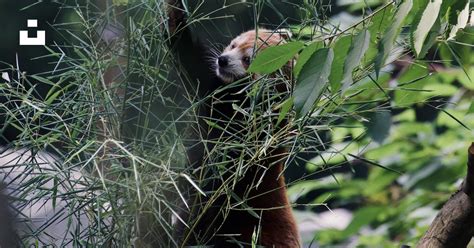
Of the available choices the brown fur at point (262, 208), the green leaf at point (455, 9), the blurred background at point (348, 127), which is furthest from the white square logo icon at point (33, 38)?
the green leaf at point (455, 9)

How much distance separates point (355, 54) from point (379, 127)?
3.69 ft

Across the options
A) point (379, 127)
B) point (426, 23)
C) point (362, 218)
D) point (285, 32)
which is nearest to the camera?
point (426, 23)

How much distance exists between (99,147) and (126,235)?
22 cm

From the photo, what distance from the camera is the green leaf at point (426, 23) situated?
43.4 inches

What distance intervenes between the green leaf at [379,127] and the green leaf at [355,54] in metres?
1.01

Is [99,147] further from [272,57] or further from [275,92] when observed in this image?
[272,57]

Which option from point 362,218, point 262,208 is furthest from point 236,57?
point 362,218

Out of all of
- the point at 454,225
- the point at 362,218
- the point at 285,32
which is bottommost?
the point at 362,218

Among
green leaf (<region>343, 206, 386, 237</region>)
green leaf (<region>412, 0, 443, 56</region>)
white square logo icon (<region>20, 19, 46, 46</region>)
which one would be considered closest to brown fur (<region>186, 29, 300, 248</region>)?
green leaf (<region>343, 206, 386, 237</region>)

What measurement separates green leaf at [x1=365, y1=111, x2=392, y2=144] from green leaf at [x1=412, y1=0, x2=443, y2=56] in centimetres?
109

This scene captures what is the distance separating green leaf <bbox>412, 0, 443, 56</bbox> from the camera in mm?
1104

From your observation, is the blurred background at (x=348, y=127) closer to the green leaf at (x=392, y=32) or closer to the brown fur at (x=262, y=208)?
the brown fur at (x=262, y=208)

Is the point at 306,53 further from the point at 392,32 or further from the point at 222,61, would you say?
the point at 222,61

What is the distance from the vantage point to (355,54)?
47.0 inches
